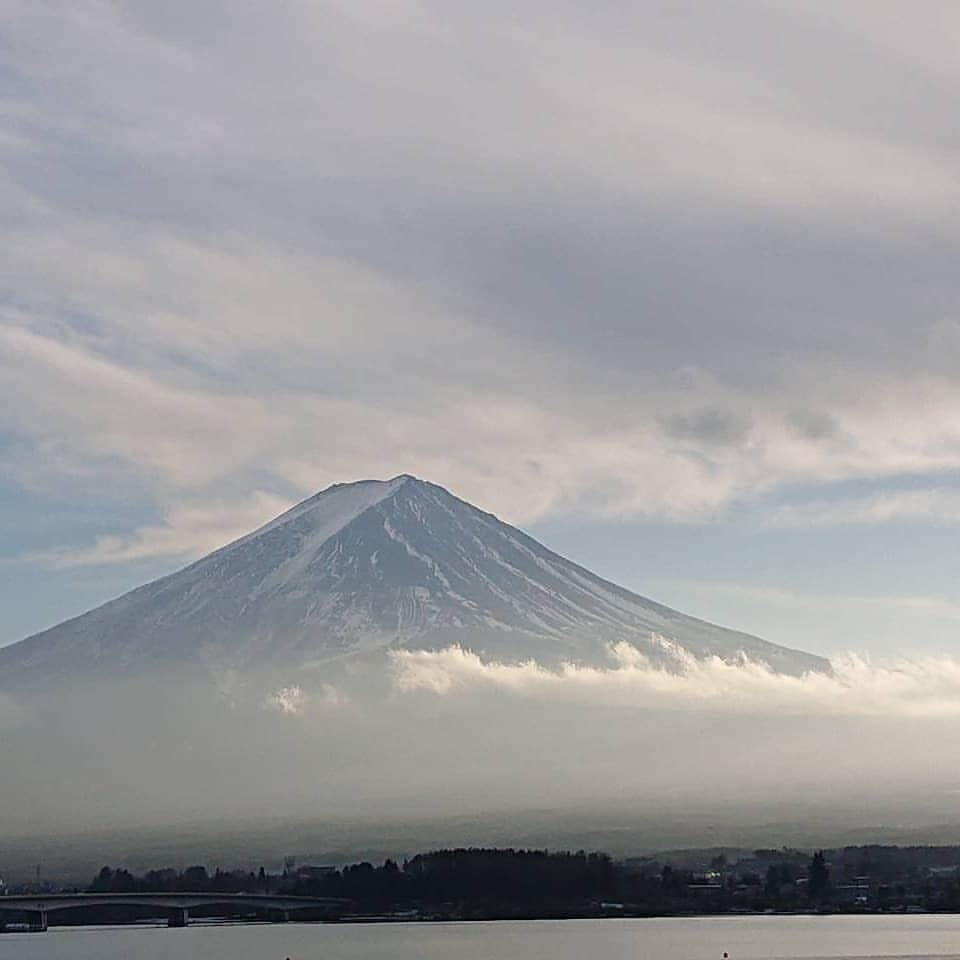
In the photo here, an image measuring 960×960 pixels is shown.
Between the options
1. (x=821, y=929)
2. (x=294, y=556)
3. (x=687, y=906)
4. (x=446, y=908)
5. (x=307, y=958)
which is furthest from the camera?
(x=294, y=556)

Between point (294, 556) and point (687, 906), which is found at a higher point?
point (294, 556)

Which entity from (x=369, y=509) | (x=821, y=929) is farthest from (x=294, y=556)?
(x=821, y=929)

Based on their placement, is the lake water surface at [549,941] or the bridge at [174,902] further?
the bridge at [174,902]

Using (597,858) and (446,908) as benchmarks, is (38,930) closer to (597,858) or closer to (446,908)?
(446,908)

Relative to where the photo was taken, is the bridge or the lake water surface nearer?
the lake water surface
